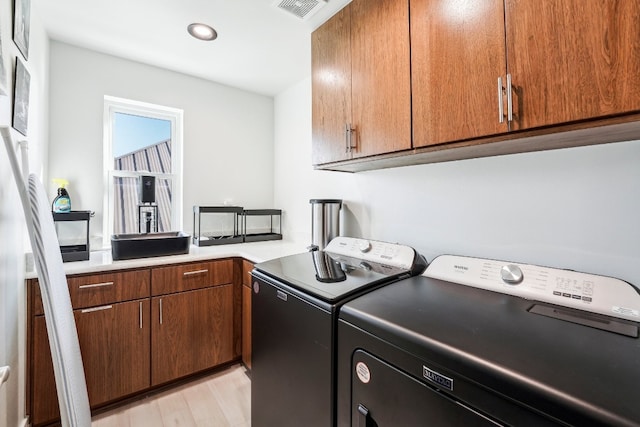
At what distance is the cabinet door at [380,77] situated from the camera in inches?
50.3

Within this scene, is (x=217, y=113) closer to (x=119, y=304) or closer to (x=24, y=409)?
(x=119, y=304)

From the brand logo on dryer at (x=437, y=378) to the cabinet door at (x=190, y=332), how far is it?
167 centimetres

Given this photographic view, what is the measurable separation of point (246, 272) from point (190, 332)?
543mm

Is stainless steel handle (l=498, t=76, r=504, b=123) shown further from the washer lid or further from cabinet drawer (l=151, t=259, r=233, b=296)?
cabinet drawer (l=151, t=259, r=233, b=296)

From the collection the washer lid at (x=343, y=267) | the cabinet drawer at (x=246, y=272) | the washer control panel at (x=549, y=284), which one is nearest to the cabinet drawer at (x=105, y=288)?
the cabinet drawer at (x=246, y=272)

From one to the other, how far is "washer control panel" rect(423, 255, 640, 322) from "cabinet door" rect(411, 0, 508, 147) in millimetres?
555

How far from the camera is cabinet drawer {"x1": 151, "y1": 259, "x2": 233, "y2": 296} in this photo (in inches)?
71.7

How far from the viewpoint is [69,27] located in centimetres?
183

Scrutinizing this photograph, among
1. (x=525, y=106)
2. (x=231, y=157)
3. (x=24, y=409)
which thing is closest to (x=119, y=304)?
(x=24, y=409)

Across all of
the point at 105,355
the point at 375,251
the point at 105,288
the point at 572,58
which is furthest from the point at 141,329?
the point at 572,58

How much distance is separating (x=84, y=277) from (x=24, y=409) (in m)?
0.69

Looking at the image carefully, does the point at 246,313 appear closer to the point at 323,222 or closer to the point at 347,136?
the point at 323,222

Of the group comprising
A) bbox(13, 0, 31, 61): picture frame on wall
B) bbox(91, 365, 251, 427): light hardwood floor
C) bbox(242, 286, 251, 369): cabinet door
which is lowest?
bbox(91, 365, 251, 427): light hardwood floor

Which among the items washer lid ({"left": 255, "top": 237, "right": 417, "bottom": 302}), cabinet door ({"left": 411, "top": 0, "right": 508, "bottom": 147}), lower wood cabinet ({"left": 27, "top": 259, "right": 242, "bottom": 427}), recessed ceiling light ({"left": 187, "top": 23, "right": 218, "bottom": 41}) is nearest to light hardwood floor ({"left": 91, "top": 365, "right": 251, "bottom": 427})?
lower wood cabinet ({"left": 27, "top": 259, "right": 242, "bottom": 427})
